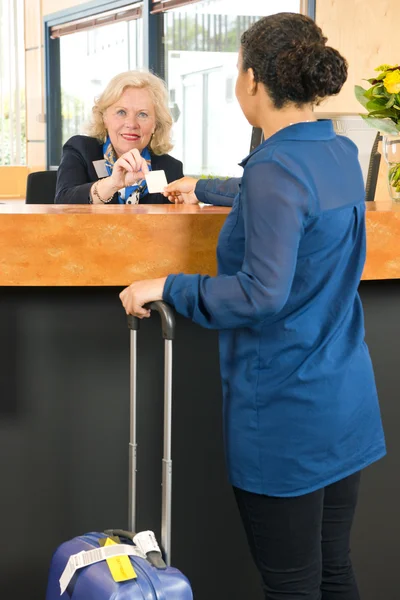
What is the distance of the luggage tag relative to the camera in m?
1.41

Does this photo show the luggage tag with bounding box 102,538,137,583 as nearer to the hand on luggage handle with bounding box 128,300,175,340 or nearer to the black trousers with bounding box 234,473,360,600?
the black trousers with bounding box 234,473,360,600

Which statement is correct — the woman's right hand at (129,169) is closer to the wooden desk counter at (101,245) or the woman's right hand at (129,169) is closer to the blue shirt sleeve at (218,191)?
the blue shirt sleeve at (218,191)

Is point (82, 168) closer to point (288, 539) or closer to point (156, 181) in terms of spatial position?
point (156, 181)

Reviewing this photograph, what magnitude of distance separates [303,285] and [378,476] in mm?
928

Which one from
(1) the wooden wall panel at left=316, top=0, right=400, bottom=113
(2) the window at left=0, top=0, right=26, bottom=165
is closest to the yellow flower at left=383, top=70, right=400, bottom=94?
(1) the wooden wall panel at left=316, top=0, right=400, bottom=113

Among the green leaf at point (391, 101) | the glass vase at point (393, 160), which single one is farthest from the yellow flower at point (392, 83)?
the glass vase at point (393, 160)

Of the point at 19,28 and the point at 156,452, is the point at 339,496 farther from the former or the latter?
the point at 19,28

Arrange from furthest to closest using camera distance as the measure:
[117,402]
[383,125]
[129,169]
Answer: [129,169], [383,125], [117,402]

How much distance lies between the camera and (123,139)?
10.5 ft

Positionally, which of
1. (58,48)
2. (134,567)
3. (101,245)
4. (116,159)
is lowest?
(134,567)

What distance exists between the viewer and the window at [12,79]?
27.5ft

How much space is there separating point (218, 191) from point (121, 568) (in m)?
0.94

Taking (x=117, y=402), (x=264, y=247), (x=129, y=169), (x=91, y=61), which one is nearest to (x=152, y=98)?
(x=129, y=169)

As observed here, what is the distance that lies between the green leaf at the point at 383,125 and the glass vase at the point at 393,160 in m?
0.02
